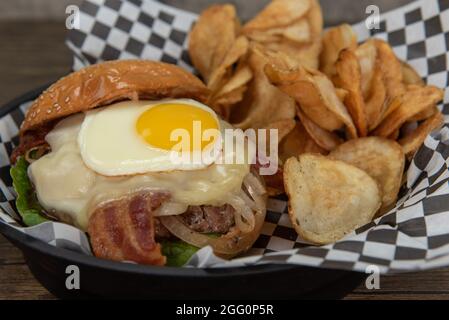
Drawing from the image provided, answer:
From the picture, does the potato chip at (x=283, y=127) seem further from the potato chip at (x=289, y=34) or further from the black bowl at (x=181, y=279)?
the black bowl at (x=181, y=279)

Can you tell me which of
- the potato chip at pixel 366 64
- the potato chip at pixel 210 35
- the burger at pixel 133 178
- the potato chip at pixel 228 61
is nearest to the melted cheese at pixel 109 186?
the burger at pixel 133 178

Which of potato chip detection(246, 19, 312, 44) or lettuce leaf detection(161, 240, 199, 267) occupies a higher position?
potato chip detection(246, 19, 312, 44)

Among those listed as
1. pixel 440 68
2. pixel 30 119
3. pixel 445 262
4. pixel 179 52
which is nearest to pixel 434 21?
pixel 440 68

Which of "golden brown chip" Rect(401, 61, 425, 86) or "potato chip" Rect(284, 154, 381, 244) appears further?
"golden brown chip" Rect(401, 61, 425, 86)

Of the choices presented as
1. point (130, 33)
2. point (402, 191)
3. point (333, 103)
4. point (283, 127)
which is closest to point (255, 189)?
point (283, 127)

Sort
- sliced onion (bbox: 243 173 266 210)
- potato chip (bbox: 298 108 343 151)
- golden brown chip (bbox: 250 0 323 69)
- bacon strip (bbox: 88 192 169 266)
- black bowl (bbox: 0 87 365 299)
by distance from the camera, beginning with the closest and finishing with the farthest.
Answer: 1. black bowl (bbox: 0 87 365 299)
2. bacon strip (bbox: 88 192 169 266)
3. sliced onion (bbox: 243 173 266 210)
4. potato chip (bbox: 298 108 343 151)
5. golden brown chip (bbox: 250 0 323 69)

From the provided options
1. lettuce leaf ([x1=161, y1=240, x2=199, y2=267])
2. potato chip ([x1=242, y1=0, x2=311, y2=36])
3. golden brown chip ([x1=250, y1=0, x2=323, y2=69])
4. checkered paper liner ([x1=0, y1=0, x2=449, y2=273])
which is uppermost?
potato chip ([x1=242, y1=0, x2=311, y2=36])

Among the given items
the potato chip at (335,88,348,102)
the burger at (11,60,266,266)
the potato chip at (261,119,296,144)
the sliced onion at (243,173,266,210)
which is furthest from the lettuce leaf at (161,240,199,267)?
the potato chip at (335,88,348,102)

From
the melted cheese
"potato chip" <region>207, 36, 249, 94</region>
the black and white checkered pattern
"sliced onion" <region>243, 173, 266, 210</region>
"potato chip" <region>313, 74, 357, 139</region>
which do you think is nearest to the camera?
the melted cheese

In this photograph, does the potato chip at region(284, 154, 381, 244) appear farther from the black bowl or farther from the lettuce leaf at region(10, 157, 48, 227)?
the lettuce leaf at region(10, 157, 48, 227)
